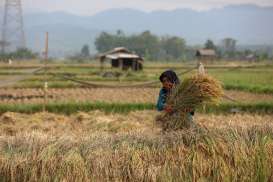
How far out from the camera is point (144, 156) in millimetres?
3779

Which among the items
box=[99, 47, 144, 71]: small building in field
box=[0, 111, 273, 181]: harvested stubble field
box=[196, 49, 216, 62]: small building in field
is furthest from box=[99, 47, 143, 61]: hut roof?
box=[0, 111, 273, 181]: harvested stubble field

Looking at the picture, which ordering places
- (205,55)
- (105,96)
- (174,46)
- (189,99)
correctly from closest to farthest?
1. (189,99)
2. (105,96)
3. (205,55)
4. (174,46)

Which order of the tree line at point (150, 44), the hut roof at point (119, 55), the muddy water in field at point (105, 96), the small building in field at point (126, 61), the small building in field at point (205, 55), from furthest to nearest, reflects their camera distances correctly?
the tree line at point (150, 44) → the small building in field at point (205, 55) → the small building in field at point (126, 61) → the hut roof at point (119, 55) → the muddy water in field at point (105, 96)

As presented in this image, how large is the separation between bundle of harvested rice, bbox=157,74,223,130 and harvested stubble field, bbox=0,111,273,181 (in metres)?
0.28

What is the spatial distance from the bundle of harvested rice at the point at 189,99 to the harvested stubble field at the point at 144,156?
11.1 inches

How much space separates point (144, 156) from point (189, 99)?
3.04ft

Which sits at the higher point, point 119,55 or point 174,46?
point 174,46

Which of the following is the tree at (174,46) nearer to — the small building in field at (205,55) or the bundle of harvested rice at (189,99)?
the small building in field at (205,55)

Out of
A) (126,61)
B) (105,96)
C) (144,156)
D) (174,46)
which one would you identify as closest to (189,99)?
(144,156)

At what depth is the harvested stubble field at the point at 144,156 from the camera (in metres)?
3.66


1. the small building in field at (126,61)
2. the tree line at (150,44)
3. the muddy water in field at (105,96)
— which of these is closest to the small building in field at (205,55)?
the small building in field at (126,61)

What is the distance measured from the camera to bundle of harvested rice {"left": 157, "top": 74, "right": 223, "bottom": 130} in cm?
434

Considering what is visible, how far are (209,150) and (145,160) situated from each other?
1.97 ft

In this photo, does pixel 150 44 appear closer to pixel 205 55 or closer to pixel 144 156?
pixel 205 55
